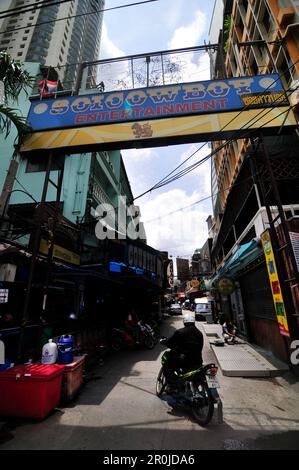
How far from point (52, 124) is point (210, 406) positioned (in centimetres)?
866

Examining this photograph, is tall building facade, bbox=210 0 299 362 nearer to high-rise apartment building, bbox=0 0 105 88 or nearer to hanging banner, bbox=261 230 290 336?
hanging banner, bbox=261 230 290 336

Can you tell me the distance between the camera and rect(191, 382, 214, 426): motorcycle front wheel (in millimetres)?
3830

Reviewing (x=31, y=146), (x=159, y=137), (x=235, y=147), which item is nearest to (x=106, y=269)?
(x=31, y=146)

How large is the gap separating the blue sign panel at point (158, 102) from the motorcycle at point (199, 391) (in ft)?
22.4

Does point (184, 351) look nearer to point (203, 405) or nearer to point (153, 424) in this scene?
point (203, 405)

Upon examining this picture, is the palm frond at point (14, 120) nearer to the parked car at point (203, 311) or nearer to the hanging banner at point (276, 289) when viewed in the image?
the hanging banner at point (276, 289)

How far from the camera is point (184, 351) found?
4.66 meters

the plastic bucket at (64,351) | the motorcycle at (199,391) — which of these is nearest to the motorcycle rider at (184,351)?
the motorcycle at (199,391)

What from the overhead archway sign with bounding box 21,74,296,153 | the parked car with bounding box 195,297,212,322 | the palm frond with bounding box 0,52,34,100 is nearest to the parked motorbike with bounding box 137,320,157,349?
the overhead archway sign with bounding box 21,74,296,153

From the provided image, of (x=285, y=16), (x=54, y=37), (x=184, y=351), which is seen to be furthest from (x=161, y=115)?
(x=54, y=37)

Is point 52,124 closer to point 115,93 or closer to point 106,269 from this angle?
point 115,93

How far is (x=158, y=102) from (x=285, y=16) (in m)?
8.21

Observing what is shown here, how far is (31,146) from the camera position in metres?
7.26

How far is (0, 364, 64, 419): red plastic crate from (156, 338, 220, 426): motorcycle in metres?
2.57
